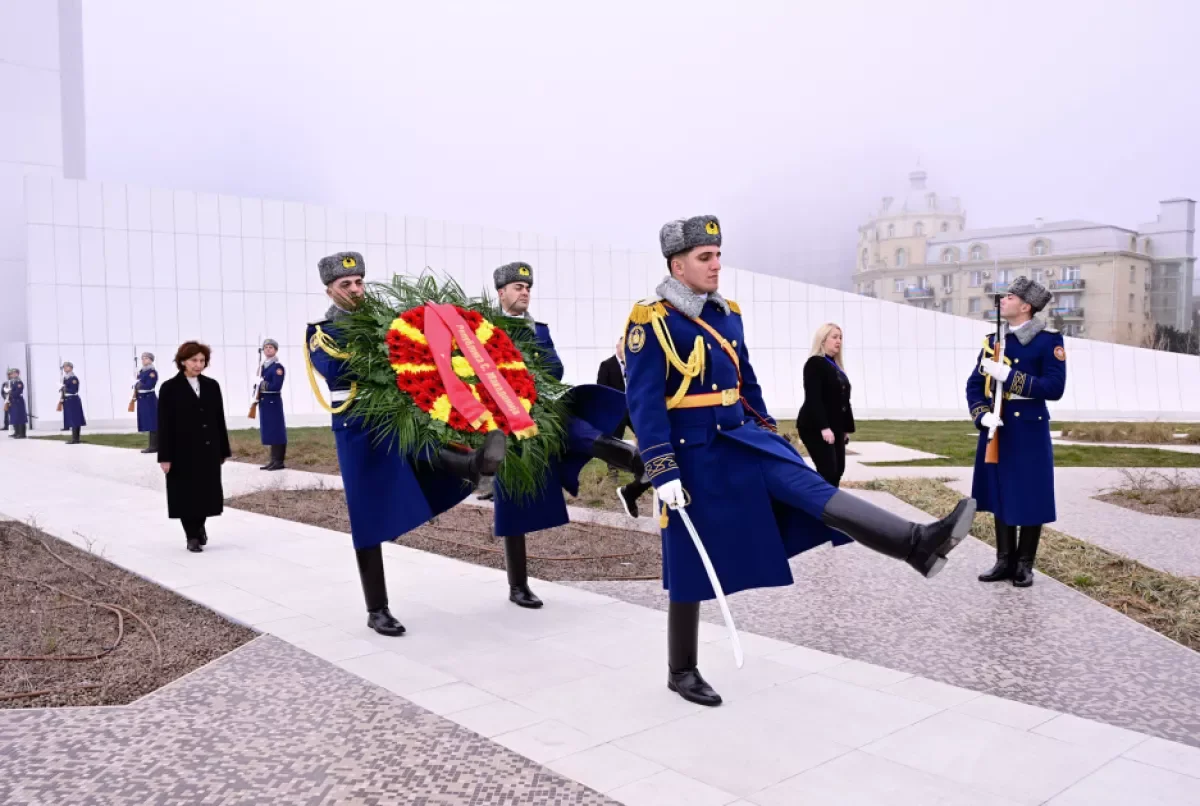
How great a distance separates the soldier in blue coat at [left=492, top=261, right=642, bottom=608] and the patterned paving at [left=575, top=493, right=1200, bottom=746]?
0.71 metres

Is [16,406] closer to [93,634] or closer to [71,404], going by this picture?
[71,404]

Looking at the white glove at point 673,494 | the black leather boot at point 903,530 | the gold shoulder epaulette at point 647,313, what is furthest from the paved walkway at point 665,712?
the gold shoulder epaulette at point 647,313

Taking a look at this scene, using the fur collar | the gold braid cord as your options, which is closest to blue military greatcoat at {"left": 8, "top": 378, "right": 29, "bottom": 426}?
the gold braid cord

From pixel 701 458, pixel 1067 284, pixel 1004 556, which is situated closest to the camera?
pixel 701 458

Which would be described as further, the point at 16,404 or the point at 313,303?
the point at 313,303

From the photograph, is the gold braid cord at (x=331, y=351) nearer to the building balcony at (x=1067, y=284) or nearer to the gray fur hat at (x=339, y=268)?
the gray fur hat at (x=339, y=268)

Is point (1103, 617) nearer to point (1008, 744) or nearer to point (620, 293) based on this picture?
point (1008, 744)

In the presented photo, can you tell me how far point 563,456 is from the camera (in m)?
6.04

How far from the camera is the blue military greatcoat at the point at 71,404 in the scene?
2208cm

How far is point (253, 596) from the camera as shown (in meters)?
6.68

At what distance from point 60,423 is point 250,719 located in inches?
1088

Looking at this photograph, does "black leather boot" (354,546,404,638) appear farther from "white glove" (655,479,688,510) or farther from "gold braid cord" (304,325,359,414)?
"white glove" (655,479,688,510)

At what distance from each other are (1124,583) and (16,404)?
84.4 feet

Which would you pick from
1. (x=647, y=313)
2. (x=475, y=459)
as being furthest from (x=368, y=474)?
(x=647, y=313)
